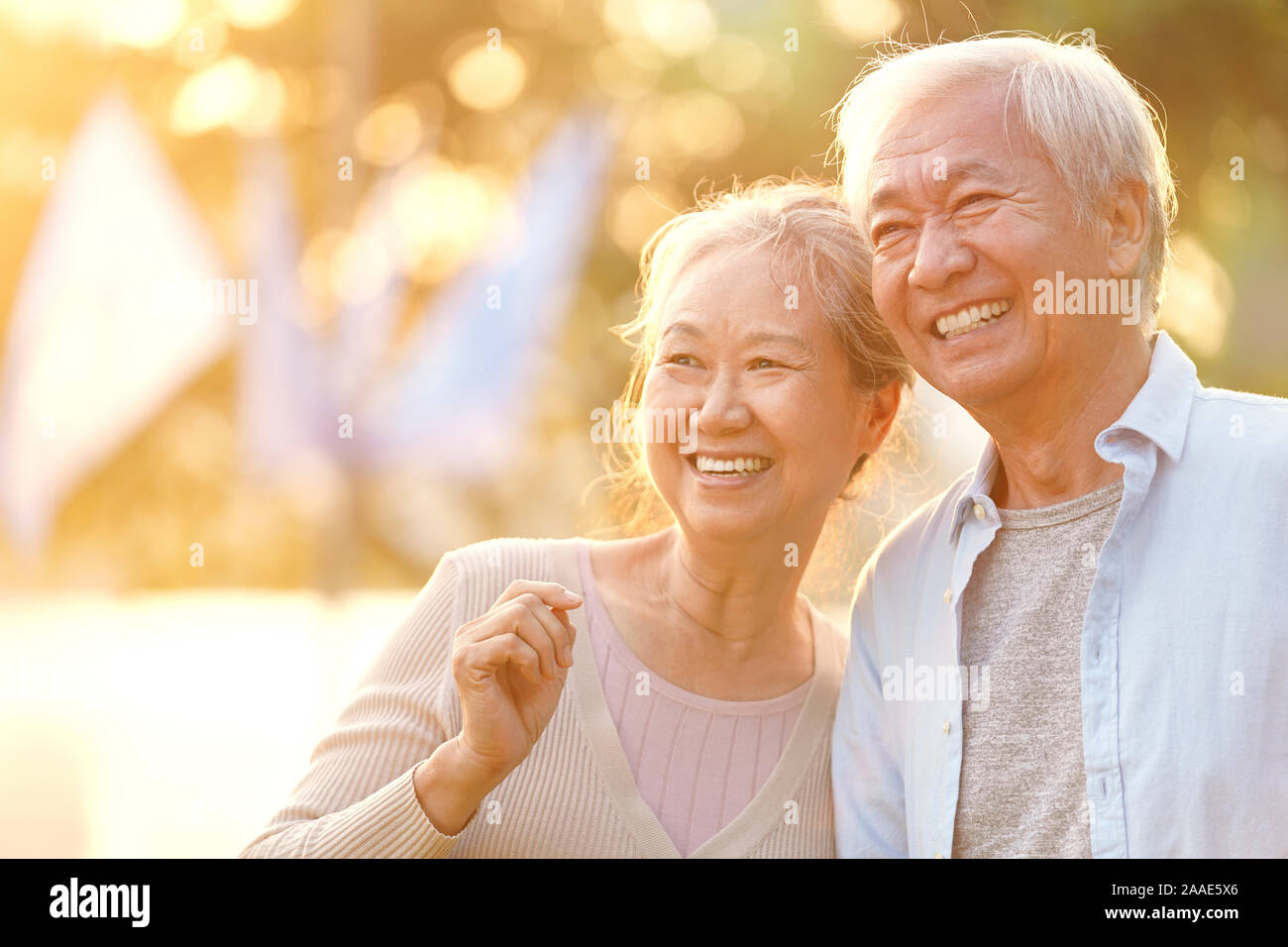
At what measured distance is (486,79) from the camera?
557cm

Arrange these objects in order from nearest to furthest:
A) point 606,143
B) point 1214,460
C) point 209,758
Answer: point 1214,460 < point 606,143 < point 209,758

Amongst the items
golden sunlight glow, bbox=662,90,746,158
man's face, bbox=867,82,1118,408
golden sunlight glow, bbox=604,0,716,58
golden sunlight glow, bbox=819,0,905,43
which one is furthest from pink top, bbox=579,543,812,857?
golden sunlight glow, bbox=604,0,716,58

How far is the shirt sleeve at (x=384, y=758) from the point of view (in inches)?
61.8

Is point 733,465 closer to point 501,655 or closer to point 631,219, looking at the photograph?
point 501,655

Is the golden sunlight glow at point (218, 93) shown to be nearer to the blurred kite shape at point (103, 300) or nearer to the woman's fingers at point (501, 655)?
the blurred kite shape at point (103, 300)

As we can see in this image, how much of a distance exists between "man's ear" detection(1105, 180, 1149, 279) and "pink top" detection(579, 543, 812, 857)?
0.81 meters

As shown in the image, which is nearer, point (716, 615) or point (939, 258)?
point (939, 258)

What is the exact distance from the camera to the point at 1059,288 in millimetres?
1619

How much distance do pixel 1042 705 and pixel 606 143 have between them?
412 centimetres

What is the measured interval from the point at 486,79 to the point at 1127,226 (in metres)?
4.38

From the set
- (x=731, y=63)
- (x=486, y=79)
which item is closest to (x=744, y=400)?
(x=731, y=63)
